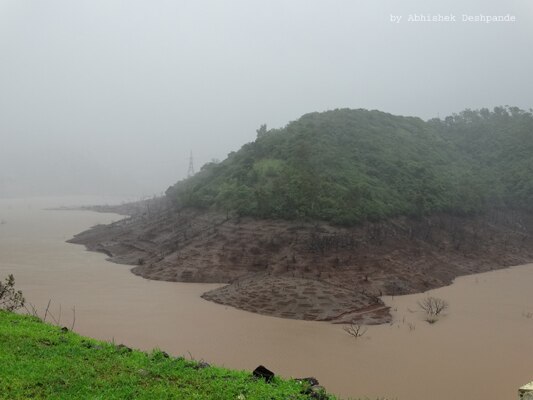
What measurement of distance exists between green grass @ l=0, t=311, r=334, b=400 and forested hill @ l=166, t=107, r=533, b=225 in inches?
995

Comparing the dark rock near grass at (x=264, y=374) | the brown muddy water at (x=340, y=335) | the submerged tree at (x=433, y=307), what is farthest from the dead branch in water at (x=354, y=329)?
the dark rock near grass at (x=264, y=374)

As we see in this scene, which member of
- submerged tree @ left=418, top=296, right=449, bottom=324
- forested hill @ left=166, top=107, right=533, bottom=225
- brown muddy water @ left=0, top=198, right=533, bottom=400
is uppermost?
forested hill @ left=166, top=107, right=533, bottom=225

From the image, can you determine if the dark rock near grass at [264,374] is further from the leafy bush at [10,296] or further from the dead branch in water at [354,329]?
the leafy bush at [10,296]

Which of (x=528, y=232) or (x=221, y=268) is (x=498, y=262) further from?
(x=221, y=268)

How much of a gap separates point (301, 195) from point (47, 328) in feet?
85.9

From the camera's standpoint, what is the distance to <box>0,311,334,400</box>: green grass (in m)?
9.00

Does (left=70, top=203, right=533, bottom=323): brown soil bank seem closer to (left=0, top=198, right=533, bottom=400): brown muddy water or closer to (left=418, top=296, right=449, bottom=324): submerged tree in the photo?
(left=0, top=198, right=533, bottom=400): brown muddy water

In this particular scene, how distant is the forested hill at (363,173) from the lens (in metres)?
38.0

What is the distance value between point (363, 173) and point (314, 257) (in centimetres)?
1679

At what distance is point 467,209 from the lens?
45.2m

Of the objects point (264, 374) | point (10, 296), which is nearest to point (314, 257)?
point (10, 296)

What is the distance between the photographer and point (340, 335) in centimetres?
1936

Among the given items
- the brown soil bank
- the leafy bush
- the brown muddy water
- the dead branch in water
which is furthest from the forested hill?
the leafy bush

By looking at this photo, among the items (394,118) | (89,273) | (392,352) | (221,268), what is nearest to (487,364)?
(392,352)
